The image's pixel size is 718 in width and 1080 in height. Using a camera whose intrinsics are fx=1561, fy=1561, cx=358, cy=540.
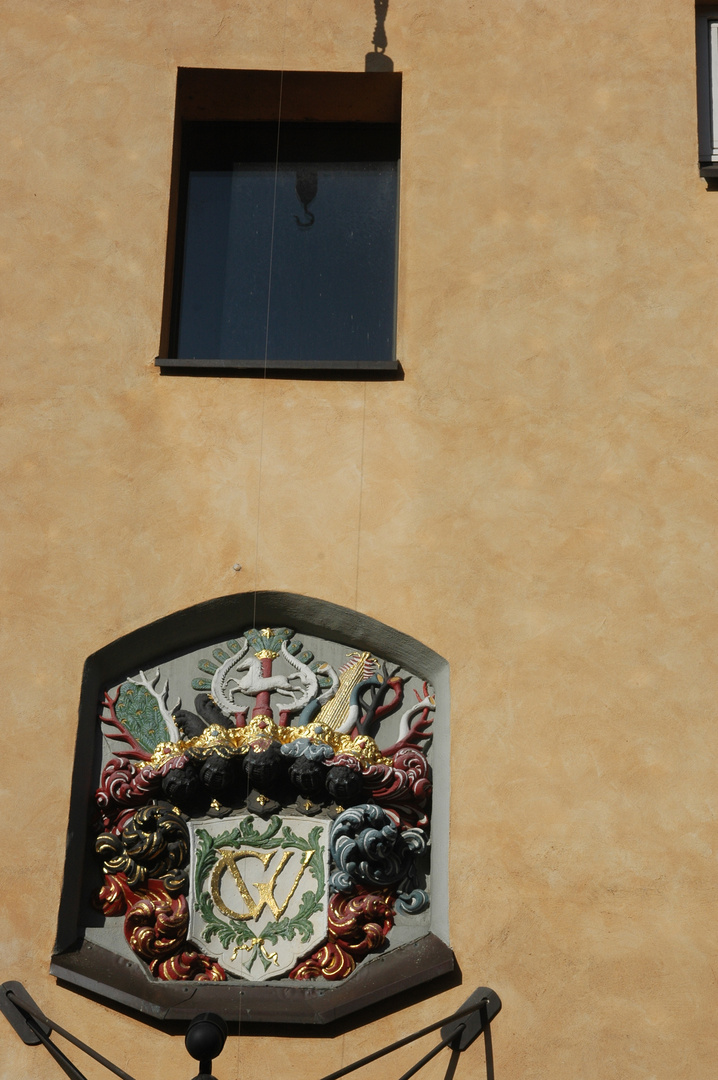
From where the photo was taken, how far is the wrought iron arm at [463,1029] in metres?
6.18

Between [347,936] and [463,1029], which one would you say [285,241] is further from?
[463,1029]

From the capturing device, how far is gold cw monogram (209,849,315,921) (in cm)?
657

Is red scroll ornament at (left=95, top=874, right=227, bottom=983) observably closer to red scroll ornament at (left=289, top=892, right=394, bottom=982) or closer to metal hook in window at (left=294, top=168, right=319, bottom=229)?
red scroll ornament at (left=289, top=892, right=394, bottom=982)

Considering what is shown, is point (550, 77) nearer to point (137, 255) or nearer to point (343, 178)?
point (343, 178)

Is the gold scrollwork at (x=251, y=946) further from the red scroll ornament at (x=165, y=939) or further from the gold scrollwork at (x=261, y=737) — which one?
the gold scrollwork at (x=261, y=737)

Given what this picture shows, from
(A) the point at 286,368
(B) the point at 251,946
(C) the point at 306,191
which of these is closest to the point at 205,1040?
(B) the point at 251,946

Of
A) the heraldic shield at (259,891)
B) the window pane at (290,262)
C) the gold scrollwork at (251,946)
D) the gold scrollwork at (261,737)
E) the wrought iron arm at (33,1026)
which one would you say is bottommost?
the wrought iron arm at (33,1026)

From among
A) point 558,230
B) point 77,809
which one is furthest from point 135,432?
point 558,230

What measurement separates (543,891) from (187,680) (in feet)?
6.01

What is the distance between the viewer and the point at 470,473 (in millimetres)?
7113

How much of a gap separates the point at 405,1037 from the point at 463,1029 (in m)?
0.23

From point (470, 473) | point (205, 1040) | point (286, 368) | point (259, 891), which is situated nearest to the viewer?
point (205, 1040)

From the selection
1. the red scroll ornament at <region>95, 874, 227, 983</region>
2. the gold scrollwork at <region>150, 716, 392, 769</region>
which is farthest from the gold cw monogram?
the gold scrollwork at <region>150, 716, 392, 769</region>

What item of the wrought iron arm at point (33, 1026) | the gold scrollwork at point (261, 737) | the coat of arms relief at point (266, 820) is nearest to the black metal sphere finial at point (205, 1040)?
the wrought iron arm at point (33, 1026)
